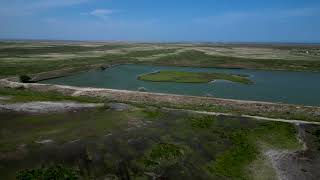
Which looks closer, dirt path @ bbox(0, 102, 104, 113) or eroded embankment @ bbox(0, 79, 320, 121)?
dirt path @ bbox(0, 102, 104, 113)

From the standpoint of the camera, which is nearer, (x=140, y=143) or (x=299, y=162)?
(x=299, y=162)

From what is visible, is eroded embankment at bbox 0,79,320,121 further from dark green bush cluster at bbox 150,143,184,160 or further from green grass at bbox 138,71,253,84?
green grass at bbox 138,71,253,84

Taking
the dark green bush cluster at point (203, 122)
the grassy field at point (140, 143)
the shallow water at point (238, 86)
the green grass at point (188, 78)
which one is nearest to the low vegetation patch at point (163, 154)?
the grassy field at point (140, 143)

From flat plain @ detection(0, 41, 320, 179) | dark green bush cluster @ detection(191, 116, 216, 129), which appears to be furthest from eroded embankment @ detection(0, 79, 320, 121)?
dark green bush cluster @ detection(191, 116, 216, 129)

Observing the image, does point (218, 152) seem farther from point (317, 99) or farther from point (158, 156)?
point (317, 99)

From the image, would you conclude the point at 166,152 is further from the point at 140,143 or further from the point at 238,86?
the point at 238,86

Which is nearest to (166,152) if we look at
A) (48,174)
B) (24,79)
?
(48,174)
